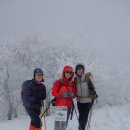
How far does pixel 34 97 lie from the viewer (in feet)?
26.3

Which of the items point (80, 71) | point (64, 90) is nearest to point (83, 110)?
point (64, 90)

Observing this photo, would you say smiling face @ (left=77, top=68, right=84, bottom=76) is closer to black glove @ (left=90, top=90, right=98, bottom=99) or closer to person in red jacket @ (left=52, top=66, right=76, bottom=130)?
person in red jacket @ (left=52, top=66, right=76, bottom=130)

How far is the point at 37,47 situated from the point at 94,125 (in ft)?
70.4

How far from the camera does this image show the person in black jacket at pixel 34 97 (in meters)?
7.92

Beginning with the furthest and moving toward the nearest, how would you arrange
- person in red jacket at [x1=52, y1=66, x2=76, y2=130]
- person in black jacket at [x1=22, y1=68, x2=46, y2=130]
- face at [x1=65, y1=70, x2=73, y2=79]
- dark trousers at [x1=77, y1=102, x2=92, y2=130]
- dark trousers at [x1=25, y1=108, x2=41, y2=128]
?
dark trousers at [x1=77, y1=102, x2=92, y2=130] → face at [x1=65, y1=70, x2=73, y2=79] → person in red jacket at [x1=52, y1=66, x2=76, y2=130] → dark trousers at [x1=25, y1=108, x2=41, y2=128] → person in black jacket at [x1=22, y1=68, x2=46, y2=130]

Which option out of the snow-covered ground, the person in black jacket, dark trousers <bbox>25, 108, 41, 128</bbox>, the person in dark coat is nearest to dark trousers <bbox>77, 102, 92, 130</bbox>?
the person in dark coat

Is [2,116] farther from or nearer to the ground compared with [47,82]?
nearer to the ground

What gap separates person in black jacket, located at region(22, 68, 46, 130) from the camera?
26.0ft

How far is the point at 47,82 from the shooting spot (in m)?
29.7

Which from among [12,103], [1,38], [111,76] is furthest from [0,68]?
[111,76]

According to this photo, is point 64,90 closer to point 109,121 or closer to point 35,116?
point 35,116

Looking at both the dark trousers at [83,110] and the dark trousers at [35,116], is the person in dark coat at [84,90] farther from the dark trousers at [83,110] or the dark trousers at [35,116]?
the dark trousers at [35,116]

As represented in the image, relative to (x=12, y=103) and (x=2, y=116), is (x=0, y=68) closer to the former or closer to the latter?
(x=12, y=103)

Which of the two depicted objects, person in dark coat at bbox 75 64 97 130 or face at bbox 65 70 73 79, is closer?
face at bbox 65 70 73 79
